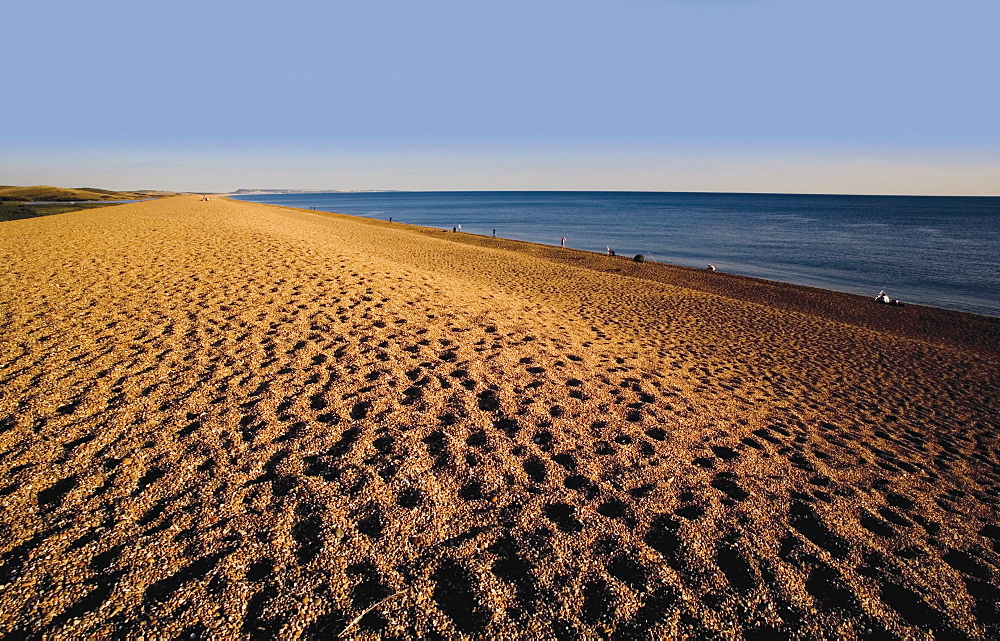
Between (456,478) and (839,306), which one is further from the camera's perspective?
(839,306)

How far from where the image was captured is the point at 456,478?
4.58m

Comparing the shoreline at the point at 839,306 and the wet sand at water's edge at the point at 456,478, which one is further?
the shoreline at the point at 839,306

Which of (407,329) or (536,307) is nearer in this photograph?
(407,329)

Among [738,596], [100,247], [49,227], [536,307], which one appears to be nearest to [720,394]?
[738,596]

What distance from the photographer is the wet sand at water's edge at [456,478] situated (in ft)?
10.5

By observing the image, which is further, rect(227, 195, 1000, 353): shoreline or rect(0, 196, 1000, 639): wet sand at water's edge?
rect(227, 195, 1000, 353): shoreline

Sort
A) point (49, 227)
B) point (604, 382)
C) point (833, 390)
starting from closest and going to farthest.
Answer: point (604, 382) < point (833, 390) < point (49, 227)

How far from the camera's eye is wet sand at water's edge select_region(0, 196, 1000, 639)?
320 cm

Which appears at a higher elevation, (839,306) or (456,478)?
(456,478)

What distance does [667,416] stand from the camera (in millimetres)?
6473

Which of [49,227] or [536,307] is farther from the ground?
[49,227]

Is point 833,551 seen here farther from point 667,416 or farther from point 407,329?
point 407,329

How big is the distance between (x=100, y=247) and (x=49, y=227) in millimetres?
8744

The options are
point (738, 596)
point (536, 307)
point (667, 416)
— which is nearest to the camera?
point (738, 596)
